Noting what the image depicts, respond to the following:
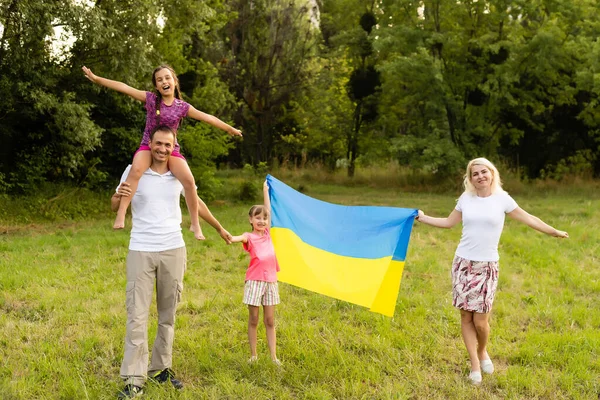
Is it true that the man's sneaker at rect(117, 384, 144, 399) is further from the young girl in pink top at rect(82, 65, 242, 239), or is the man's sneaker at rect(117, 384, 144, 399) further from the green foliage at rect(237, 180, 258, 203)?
the green foliage at rect(237, 180, 258, 203)

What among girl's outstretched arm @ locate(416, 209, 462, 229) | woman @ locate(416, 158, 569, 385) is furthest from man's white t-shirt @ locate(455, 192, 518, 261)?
girl's outstretched arm @ locate(416, 209, 462, 229)

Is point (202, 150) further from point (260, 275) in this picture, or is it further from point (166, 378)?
point (166, 378)

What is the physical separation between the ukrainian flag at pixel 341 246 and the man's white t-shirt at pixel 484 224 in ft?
2.31

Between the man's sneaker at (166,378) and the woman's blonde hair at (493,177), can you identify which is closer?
the man's sneaker at (166,378)

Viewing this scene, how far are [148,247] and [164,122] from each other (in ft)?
4.38

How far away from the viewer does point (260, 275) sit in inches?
214

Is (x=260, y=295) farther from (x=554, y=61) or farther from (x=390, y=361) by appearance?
(x=554, y=61)

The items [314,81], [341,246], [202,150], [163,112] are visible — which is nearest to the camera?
[163,112]

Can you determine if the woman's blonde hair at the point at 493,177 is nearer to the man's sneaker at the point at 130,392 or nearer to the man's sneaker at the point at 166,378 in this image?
the man's sneaker at the point at 166,378

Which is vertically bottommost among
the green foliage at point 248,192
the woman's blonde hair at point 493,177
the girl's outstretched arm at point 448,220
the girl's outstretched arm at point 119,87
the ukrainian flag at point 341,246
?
the green foliage at point 248,192

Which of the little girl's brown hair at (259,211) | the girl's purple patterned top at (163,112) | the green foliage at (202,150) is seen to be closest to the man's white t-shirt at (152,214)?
the girl's purple patterned top at (163,112)

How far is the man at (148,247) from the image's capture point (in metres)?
4.70

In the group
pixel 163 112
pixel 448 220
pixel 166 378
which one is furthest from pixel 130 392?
pixel 448 220

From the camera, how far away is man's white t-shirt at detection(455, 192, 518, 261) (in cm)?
527
